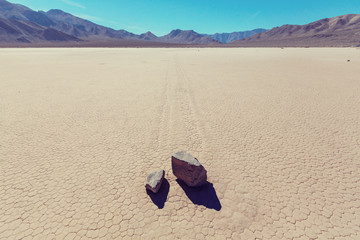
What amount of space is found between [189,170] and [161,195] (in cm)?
76

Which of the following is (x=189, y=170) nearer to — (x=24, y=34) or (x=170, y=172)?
(x=170, y=172)

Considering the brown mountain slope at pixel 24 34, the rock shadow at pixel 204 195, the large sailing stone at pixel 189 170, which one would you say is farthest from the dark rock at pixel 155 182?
the brown mountain slope at pixel 24 34

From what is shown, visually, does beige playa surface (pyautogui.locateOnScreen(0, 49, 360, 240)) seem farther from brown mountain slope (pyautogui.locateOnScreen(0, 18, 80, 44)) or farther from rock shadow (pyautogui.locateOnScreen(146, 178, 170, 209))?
brown mountain slope (pyautogui.locateOnScreen(0, 18, 80, 44))

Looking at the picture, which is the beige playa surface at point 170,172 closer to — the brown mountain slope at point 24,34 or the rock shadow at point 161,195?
the rock shadow at point 161,195

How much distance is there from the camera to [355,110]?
7.83 m

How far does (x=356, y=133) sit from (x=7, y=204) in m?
9.62

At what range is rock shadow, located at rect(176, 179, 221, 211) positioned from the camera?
349 cm

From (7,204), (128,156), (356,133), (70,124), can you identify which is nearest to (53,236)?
(7,204)

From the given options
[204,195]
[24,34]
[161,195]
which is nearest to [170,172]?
[161,195]

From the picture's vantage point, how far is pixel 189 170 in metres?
3.73

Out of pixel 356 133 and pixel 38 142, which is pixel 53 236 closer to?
pixel 38 142

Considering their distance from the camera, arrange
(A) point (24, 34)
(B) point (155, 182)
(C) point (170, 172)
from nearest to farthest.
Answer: (B) point (155, 182), (C) point (170, 172), (A) point (24, 34)

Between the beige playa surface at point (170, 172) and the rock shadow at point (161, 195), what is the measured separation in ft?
0.09

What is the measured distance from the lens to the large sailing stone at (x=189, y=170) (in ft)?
12.1
